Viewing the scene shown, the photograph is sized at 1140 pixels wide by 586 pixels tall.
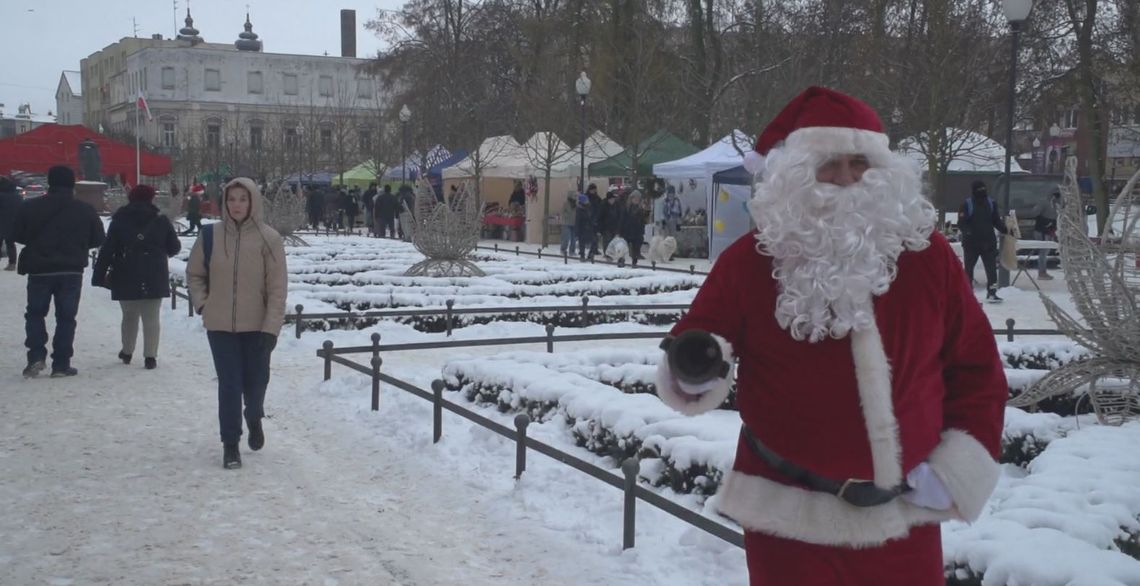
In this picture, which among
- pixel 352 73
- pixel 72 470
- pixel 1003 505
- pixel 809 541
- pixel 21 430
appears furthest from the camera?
pixel 352 73

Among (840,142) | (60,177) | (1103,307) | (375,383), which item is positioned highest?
(840,142)

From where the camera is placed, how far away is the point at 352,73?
322 feet

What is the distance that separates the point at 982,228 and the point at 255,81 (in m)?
85.2

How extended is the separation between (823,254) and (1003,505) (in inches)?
120

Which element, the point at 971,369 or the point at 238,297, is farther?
the point at 238,297

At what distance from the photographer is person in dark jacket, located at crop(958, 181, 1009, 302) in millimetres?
17109

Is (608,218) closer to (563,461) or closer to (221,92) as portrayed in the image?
(563,461)

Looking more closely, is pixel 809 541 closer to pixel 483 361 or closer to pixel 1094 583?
pixel 1094 583

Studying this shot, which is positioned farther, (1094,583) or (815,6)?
(815,6)

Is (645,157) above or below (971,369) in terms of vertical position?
above

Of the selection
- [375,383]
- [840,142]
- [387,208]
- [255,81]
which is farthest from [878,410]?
[255,81]

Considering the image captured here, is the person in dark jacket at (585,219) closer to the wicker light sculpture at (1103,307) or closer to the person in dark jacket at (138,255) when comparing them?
the person in dark jacket at (138,255)

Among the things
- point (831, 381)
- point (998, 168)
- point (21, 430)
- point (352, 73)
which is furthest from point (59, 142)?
point (352, 73)

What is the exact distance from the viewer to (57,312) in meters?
10.4
